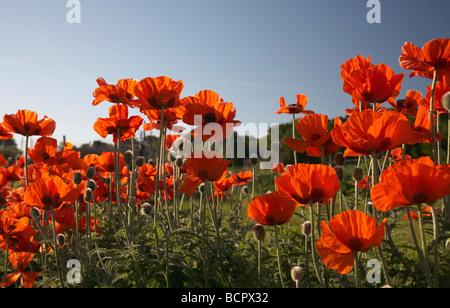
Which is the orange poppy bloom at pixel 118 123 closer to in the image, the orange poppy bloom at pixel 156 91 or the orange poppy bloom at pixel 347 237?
the orange poppy bloom at pixel 156 91

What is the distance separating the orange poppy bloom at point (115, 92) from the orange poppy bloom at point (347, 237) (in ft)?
4.72

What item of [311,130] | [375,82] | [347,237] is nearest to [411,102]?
[375,82]

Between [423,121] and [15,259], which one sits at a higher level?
[423,121]

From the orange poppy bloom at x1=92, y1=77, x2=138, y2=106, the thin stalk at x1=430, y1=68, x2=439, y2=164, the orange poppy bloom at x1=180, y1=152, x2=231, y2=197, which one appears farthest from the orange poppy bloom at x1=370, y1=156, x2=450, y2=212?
the orange poppy bloom at x1=92, y1=77, x2=138, y2=106

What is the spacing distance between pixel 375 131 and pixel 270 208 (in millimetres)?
507

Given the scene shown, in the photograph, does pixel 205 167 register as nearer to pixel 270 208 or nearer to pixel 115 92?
pixel 270 208

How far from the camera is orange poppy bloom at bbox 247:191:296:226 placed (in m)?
1.37

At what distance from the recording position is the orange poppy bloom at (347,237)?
1.06m

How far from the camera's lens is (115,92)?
6.88 feet

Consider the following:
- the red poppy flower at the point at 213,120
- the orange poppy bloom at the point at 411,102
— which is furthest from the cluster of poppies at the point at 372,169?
the red poppy flower at the point at 213,120
